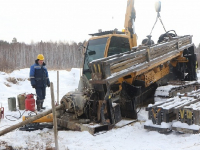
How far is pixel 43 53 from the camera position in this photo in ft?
161

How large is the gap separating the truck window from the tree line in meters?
37.2

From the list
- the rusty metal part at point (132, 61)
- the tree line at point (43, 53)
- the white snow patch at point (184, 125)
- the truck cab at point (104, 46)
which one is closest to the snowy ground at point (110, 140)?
the white snow patch at point (184, 125)

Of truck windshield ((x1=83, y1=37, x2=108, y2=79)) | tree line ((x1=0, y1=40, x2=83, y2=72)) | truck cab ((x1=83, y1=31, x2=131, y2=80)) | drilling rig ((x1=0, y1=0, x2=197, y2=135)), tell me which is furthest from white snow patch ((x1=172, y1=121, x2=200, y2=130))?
tree line ((x1=0, y1=40, x2=83, y2=72))

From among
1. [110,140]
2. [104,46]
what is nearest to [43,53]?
[104,46]

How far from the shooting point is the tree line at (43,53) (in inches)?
1829

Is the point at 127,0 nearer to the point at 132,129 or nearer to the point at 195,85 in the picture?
the point at 195,85

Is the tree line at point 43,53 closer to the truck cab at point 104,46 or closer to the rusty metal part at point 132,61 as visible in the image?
the truck cab at point 104,46

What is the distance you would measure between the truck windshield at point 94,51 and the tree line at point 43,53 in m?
37.2

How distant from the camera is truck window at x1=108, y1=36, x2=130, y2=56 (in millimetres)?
6781

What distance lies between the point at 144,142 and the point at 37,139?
7.06 feet

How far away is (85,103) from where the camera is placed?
536 cm

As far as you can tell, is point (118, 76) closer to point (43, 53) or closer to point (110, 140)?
point (110, 140)

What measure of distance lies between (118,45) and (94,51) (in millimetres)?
773

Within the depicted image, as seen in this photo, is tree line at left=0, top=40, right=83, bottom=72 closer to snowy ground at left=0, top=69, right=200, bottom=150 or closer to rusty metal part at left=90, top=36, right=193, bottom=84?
rusty metal part at left=90, top=36, right=193, bottom=84
